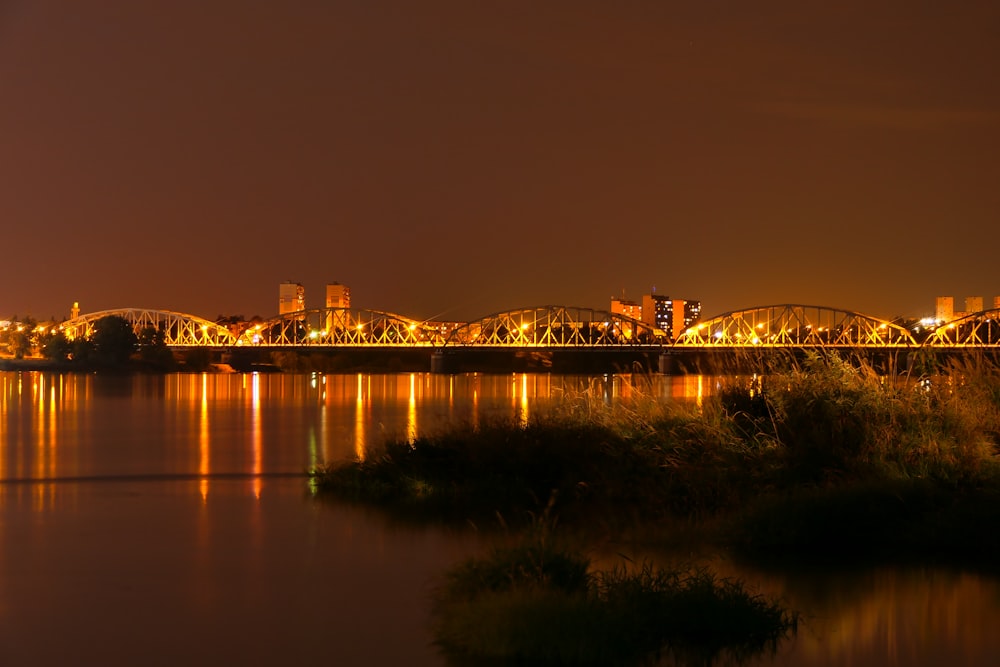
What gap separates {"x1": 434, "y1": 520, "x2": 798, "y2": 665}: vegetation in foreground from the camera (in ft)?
34.9

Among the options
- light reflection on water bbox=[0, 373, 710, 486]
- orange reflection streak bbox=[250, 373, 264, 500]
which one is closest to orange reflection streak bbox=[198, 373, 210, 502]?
light reflection on water bbox=[0, 373, 710, 486]

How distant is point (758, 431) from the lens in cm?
2008

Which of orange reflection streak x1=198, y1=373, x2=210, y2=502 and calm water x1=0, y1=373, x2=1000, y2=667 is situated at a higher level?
orange reflection streak x1=198, y1=373, x2=210, y2=502

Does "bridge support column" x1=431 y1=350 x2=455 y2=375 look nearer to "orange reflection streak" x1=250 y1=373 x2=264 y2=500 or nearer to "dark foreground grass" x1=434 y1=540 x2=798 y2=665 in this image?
"orange reflection streak" x1=250 y1=373 x2=264 y2=500

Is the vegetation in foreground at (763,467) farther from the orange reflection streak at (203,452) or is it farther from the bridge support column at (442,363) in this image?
the bridge support column at (442,363)

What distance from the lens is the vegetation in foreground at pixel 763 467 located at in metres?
15.7

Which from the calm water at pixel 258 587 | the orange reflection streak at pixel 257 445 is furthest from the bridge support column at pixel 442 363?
the calm water at pixel 258 587

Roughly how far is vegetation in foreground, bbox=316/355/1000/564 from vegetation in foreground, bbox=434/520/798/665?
3708mm

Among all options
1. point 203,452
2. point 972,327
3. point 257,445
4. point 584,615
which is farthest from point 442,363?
point 584,615

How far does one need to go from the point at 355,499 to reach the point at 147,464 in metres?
12.1

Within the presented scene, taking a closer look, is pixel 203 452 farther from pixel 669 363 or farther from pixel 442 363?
pixel 442 363

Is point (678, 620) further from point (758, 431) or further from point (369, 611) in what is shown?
point (758, 431)

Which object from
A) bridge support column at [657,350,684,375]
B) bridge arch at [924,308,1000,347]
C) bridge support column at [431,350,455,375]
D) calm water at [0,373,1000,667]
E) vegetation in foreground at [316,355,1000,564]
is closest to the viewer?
calm water at [0,373,1000,667]

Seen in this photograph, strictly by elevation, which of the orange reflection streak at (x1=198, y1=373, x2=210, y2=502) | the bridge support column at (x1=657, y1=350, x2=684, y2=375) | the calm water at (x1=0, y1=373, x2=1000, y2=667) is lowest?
the calm water at (x1=0, y1=373, x2=1000, y2=667)
